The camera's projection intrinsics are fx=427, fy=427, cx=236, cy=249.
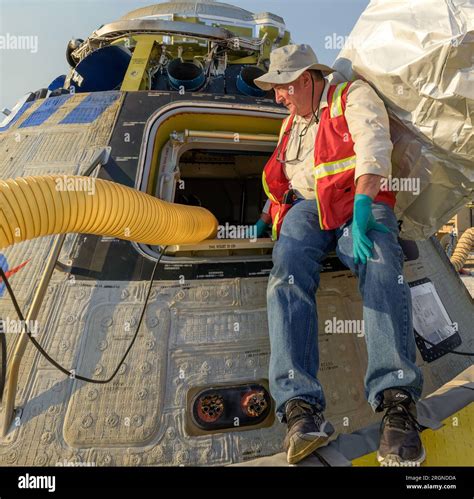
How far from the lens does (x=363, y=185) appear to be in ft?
6.27

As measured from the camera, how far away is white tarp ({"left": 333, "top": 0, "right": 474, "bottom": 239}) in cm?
187

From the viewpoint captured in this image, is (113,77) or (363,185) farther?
(113,77)

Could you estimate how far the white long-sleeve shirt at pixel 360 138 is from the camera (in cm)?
192

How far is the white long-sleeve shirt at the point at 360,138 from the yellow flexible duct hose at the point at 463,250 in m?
6.78

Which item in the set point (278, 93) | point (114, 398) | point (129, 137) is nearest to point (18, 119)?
point (129, 137)

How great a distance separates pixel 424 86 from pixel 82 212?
1.63m

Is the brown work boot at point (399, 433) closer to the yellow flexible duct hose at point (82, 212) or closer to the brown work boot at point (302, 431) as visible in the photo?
the brown work boot at point (302, 431)

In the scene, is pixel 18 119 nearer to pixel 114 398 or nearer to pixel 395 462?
pixel 114 398

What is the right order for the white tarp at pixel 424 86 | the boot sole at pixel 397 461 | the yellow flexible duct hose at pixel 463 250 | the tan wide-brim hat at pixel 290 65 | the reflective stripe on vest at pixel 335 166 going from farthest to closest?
the yellow flexible duct hose at pixel 463 250, the tan wide-brim hat at pixel 290 65, the reflective stripe on vest at pixel 335 166, the white tarp at pixel 424 86, the boot sole at pixel 397 461

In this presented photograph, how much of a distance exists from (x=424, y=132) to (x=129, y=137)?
5.70ft

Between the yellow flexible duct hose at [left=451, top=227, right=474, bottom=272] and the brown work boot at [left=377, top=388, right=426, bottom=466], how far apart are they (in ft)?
23.7

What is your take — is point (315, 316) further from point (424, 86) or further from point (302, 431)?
point (424, 86)

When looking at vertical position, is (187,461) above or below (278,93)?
below

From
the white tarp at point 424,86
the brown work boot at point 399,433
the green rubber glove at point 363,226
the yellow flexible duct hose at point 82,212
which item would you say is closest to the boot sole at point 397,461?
the brown work boot at point 399,433
